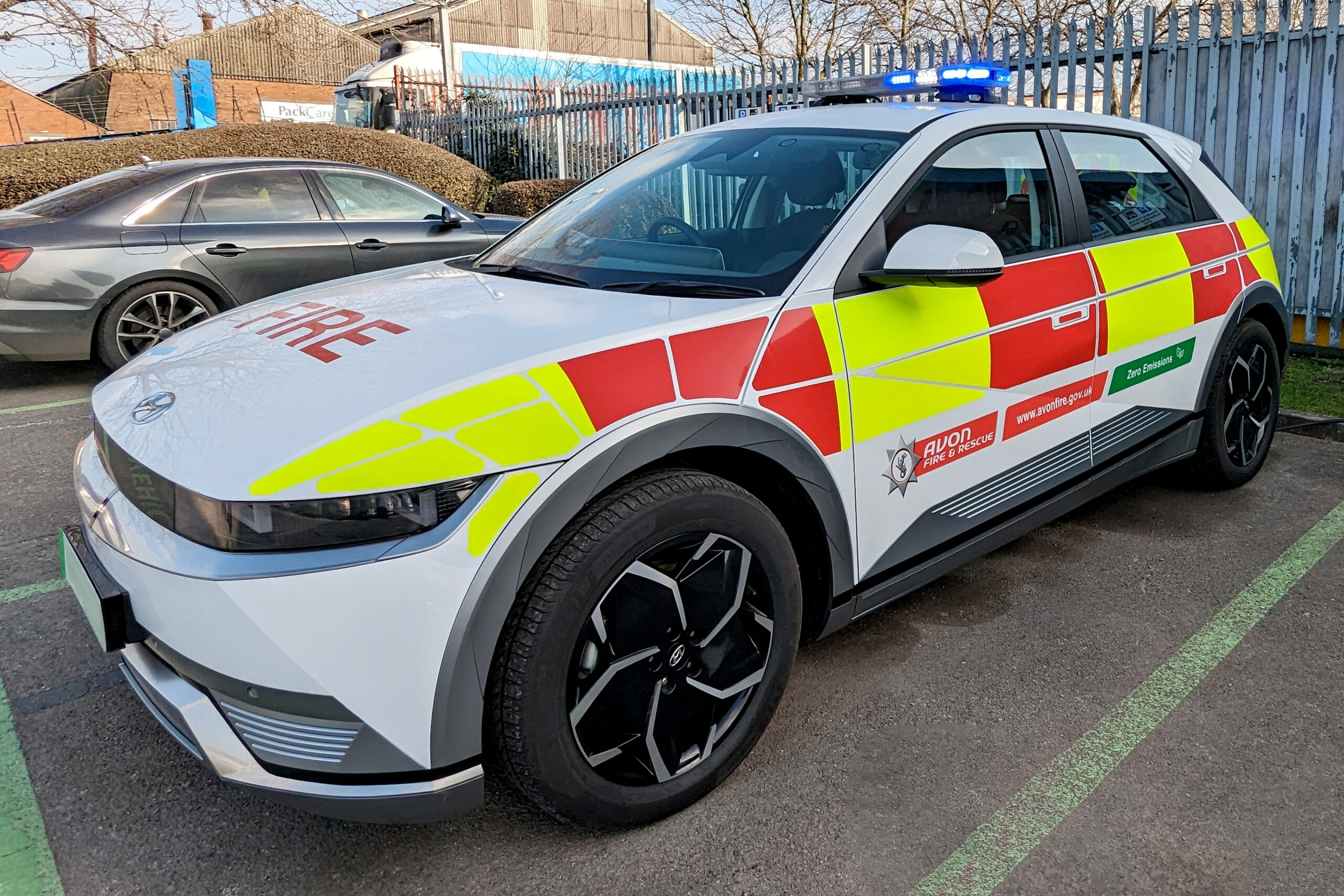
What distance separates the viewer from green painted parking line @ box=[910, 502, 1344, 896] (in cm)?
203

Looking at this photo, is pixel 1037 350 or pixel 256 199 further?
pixel 256 199

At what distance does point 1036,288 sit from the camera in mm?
2926

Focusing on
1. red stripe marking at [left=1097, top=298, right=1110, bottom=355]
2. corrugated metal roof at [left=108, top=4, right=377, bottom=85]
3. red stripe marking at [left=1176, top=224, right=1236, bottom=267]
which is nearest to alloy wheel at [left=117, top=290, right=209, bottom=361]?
red stripe marking at [left=1097, top=298, right=1110, bottom=355]

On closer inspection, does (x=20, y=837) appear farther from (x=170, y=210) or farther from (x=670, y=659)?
(x=170, y=210)

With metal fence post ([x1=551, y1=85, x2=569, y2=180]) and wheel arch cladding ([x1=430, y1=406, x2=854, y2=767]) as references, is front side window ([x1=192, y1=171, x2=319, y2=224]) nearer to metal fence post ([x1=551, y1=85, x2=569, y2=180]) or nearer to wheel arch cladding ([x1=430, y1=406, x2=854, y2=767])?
wheel arch cladding ([x1=430, y1=406, x2=854, y2=767])

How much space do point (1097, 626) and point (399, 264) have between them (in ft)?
18.4

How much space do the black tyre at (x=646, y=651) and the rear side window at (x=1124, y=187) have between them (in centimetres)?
185

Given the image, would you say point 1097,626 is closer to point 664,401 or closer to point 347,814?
point 664,401

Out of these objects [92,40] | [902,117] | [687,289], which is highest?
[92,40]

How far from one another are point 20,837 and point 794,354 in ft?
6.44

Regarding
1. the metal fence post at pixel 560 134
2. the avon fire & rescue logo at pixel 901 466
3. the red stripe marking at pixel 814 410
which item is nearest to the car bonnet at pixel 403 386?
the red stripe marking at pixel 814 410

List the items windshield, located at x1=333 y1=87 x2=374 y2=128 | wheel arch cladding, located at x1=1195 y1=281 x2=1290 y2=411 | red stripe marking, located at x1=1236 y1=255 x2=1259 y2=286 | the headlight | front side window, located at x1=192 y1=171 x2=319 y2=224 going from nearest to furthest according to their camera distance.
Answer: the headlight
wheel arch cladding, located at x1=1195 y1=281 x2=1290 y2=411
red stripe marking, located at x1=1236 y1=255 x2=1259 y2=286
front side window, located at x1=192 y1=171 x2=319 y2=224
windshield, located at x1=333 y1=87 x2=374 y2=128

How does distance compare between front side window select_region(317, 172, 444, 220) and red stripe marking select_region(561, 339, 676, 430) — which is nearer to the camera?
red stripe marking select_region(561, 339, 676, 430)

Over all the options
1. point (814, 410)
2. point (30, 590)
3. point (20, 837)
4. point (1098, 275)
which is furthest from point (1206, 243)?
point (30, 590)
